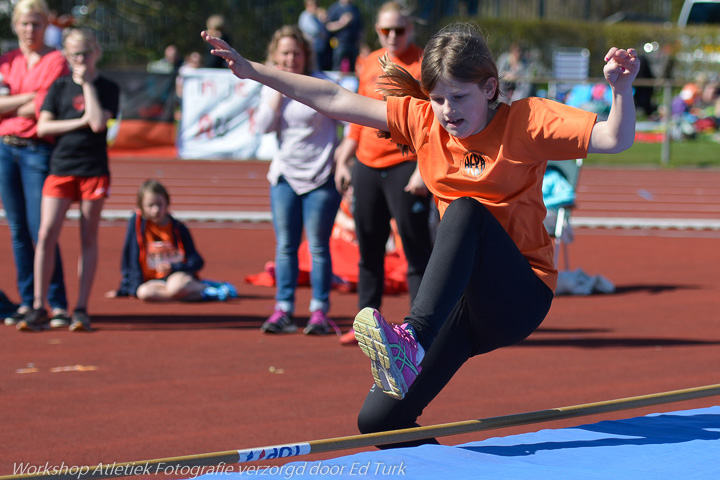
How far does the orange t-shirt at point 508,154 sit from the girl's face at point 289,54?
7.40 feet

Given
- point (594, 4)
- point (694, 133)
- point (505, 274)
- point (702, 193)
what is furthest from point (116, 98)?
point (594, 4)

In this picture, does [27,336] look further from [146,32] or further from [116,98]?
[146,32]

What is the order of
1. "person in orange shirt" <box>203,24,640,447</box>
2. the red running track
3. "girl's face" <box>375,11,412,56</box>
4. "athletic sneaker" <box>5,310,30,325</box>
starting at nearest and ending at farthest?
"person in orange shirt" <box>203,24,640,447</box>
the red running track
"girl's face" <box>375,11,412,56</box>
"athletic sneaker" <box>5,310,30,325</box>

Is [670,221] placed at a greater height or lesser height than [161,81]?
lesser

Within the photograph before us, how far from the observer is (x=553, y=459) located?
3242 mm

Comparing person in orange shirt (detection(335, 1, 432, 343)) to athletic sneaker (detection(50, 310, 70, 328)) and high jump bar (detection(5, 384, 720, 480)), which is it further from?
high jump bar (detection(5, 384, 720, 480))

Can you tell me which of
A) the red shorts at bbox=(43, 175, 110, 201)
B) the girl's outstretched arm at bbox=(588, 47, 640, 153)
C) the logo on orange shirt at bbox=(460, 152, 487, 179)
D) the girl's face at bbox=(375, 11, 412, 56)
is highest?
the girl's face at bbox=(375, 11, 412, 56)

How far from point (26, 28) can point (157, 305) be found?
2100mm

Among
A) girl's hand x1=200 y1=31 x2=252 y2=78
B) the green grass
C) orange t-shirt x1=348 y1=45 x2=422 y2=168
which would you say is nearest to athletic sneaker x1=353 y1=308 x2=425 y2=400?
girl's hand x1=200 y1=31 x2=252 y2=78

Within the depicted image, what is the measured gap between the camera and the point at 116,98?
569 centimetres

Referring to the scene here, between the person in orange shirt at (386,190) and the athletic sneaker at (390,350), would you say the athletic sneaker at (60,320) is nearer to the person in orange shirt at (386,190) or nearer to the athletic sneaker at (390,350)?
the person in orange shirt at (386,190)

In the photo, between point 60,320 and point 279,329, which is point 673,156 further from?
point 60,320

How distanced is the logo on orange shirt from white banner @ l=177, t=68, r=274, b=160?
12416mm

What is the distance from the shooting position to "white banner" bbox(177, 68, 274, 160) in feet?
50.9
